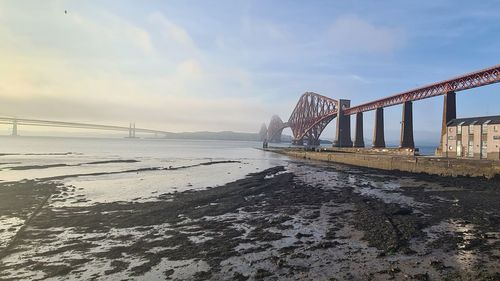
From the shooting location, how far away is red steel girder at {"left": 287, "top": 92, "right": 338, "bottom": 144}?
422 feet

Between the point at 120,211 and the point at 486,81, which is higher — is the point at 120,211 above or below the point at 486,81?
below

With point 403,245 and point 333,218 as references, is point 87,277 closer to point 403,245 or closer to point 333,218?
point 403,245

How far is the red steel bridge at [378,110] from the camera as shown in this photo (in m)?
45.5

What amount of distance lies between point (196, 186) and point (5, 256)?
656 inches

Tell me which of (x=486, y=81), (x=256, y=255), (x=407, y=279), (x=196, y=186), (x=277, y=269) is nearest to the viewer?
(x=407, y=279)

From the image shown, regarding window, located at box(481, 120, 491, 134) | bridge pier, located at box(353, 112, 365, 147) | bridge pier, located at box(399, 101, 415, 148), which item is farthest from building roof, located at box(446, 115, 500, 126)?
bridge pier, located at box(353, 112, 365, 147)

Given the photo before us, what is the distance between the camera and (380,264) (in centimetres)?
899

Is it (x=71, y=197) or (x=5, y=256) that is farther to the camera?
(x=71, y=197)

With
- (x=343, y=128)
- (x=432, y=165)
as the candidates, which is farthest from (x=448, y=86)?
(x=343, y=128)

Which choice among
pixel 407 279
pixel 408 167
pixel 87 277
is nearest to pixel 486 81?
pixel 408 167

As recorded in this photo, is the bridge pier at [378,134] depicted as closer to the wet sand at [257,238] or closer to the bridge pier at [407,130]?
the bridge pier at [407,130]

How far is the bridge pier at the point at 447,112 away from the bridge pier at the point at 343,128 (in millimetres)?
53563

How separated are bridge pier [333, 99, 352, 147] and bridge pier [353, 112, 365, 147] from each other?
43.6ft

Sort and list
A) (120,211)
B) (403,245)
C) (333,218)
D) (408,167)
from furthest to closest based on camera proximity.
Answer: (408,167) < (120,211) < (333,218) < (403,245)
